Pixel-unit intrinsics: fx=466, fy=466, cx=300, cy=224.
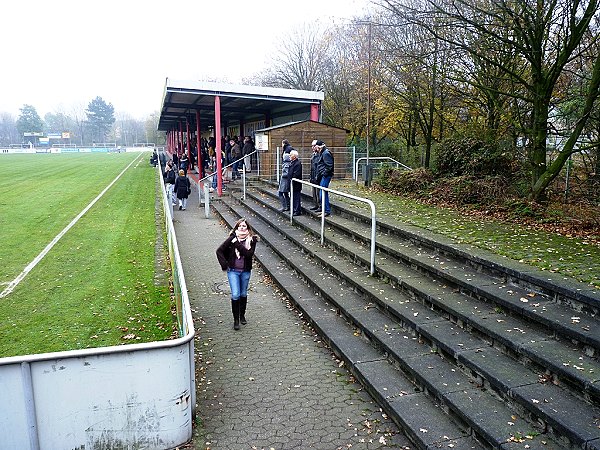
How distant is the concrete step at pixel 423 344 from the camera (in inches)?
146

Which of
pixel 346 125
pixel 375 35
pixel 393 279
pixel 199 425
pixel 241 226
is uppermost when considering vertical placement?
pixel 375 35

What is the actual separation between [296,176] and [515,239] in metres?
5.65

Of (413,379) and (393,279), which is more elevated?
(393,279)

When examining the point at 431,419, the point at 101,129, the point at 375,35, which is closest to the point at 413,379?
the point at 431,419

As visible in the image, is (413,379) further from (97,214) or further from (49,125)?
(49,125)

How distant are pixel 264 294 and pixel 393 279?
2.41 metres

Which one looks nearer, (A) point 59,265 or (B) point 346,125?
(A) point 59,265

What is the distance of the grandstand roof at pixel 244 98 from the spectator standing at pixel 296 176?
7968mm

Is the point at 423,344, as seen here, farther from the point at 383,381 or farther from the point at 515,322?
the point at 515,322

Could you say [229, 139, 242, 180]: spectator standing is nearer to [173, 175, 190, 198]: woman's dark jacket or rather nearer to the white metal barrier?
[173, 175, 190, 198]: woman's dark jacket

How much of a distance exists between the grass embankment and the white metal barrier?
14.8 ft

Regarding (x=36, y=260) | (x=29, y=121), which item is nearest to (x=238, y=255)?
(x=36, y=260)

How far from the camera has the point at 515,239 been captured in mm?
7453

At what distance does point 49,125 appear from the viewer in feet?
486
